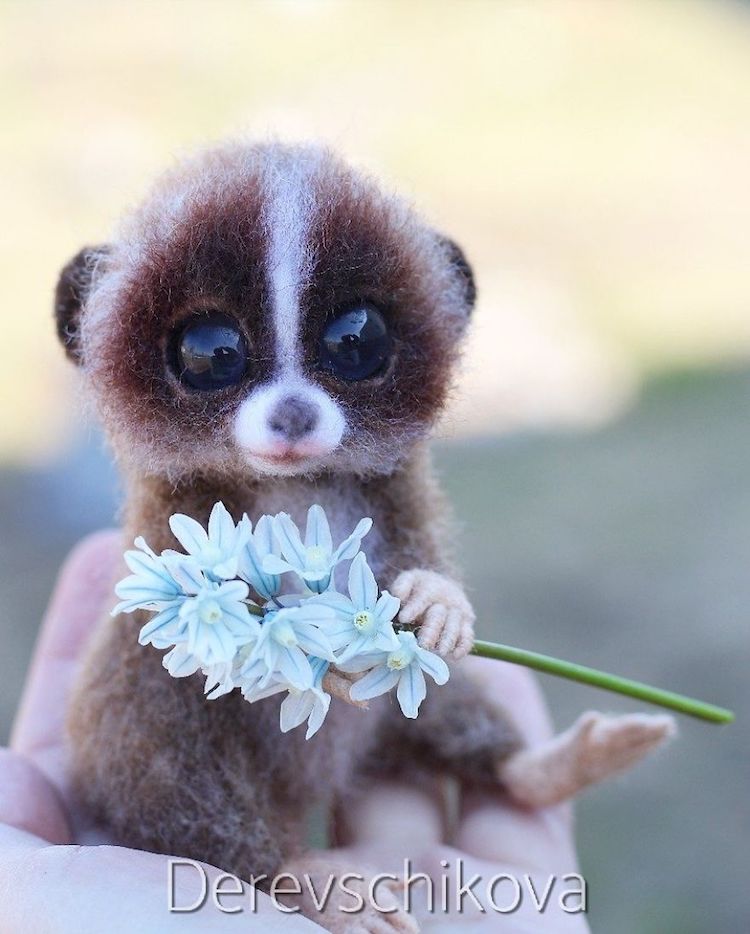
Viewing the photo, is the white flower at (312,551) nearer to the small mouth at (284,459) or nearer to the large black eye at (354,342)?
the small mouth at (284,459)

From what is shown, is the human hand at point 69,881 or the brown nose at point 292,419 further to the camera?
the human hand at point 69,881

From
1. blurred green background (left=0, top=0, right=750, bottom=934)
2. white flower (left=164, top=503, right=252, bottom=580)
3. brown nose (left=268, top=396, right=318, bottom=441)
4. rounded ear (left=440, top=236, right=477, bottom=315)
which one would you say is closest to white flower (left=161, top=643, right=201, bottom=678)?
white flower (left=164, top=503, right=252, bottom=580)

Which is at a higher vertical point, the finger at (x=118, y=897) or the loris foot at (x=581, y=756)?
the loris foot at (x=581, y=756)

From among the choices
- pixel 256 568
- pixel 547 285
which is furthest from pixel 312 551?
pixel 547 285

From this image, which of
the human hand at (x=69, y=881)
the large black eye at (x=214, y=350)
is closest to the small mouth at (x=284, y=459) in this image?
the large black eye at (x=214, y=350)

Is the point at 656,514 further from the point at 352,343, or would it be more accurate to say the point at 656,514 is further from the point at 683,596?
the point at 352,343

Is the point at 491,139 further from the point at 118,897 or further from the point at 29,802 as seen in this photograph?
the point at 118,897
